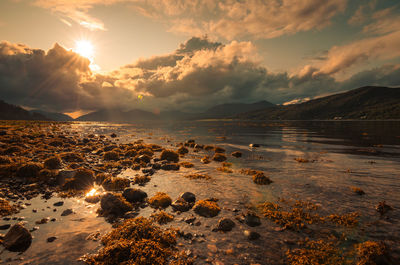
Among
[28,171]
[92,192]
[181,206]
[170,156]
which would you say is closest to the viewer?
[181,206]

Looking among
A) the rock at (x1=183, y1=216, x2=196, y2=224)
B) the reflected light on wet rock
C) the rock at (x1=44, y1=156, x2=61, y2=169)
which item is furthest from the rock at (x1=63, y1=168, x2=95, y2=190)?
the rock at (x1=183, y1=216, x2=196, y2=224)

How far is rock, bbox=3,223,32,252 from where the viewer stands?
6.77m

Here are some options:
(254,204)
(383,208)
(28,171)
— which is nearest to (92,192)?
(28,171)

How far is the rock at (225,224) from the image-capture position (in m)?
8.41

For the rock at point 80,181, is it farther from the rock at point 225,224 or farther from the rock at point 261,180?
the rock at point 261,180

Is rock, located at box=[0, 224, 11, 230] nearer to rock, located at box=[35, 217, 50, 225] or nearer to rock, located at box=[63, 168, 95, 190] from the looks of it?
rock, located at box=[35, 217, 50, 225]

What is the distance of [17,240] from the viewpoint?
689cm

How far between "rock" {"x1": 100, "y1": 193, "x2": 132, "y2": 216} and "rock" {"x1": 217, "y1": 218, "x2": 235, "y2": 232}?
17.5 ft

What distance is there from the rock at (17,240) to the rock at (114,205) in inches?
123

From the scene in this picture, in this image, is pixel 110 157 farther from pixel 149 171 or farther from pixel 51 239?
pixel 51 239

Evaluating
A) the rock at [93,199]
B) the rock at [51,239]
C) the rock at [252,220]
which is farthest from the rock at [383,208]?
the rock at [93,199]

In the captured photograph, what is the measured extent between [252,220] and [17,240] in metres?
10.2

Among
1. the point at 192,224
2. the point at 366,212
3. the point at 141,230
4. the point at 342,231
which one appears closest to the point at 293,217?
the point at 342,231

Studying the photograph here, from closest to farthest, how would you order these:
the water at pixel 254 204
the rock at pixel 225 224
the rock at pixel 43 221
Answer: the water at pixel 254 204 < the rock at pixel 225 224 < the rock at pixel 43 221
